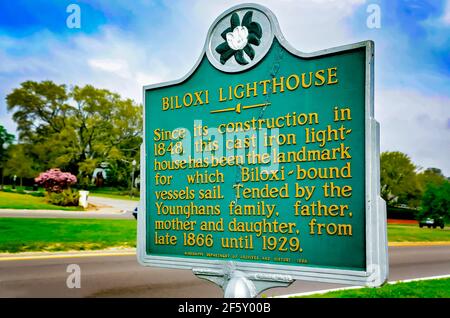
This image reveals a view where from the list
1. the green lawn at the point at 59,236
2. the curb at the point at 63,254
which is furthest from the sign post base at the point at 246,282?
the green lawn at the point at 59,236

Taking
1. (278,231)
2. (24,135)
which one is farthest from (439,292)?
(24,135)

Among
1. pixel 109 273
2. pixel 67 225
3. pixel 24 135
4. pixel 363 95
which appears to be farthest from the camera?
pixel 24 135

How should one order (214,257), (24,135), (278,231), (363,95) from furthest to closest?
(24,135)
(214,257)
(278,231)
(363,95)

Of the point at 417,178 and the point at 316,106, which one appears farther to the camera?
the point at 417,178

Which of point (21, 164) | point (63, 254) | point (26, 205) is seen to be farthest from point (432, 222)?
point (21, 164)

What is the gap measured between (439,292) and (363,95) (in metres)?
5.48

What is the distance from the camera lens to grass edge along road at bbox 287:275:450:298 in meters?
6.94

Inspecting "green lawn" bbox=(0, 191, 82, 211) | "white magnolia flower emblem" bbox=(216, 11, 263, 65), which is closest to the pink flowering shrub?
"green lawn" bbox=(0, 191, 82, 211)

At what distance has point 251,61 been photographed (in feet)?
13.2

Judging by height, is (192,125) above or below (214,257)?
above

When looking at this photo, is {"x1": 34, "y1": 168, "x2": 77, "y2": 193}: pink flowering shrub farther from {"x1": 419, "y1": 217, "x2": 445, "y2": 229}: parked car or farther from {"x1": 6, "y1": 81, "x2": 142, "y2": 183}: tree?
{"x1": 419, "y1": 217, "x2": 445, "y2": 229}: parked car

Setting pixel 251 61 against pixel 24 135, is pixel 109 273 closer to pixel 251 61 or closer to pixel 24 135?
pixel 251 61

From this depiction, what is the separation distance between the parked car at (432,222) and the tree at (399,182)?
5447mm

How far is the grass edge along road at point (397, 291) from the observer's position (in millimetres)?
6938
